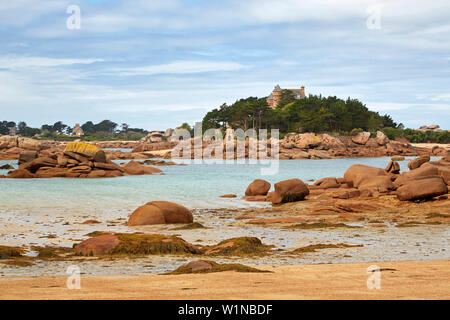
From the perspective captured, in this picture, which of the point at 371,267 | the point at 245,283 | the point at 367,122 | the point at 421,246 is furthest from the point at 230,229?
the point at 367,122

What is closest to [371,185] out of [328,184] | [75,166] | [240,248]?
[328,184]

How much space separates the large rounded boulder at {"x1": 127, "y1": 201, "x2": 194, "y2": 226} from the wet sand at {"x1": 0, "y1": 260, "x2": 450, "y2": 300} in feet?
27.0

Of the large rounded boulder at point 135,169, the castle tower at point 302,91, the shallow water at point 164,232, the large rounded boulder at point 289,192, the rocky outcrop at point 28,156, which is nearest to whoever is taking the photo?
the shallow water at point 164,232

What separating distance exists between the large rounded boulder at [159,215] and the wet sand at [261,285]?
8219 millimetres

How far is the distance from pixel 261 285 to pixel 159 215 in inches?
412

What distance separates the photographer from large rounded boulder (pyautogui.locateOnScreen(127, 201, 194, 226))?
17031 mm

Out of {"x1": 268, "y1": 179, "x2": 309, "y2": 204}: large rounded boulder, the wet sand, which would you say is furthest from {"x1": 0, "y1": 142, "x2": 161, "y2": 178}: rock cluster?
the wet sand

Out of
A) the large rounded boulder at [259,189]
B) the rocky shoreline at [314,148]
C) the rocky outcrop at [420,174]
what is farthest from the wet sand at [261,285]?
the rocky shoreline at [314,148]

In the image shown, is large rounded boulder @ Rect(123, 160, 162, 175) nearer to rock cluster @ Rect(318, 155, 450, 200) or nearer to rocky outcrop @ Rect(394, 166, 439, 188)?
rock cluster @ Rect(318, 155, 450, 200)

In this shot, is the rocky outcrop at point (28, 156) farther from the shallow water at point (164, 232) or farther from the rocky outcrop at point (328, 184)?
the rocky outcrop at point (328, 184)

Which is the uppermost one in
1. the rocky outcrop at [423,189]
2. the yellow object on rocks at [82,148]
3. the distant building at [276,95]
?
the distant building at [276,95]

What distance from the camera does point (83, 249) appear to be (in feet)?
37.5

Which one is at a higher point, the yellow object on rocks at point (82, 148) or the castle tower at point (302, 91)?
the castle tower at point (302, 91)

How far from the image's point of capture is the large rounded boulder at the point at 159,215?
17.0m
